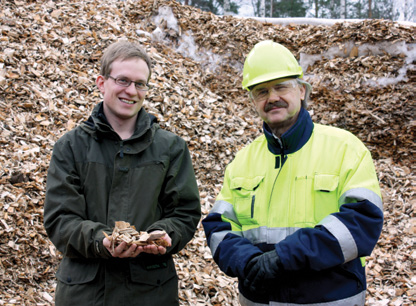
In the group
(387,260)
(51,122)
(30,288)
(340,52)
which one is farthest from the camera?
(340,52)

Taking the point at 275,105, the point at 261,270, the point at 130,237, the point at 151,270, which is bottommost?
the point at 151,270

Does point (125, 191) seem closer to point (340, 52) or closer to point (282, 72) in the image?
point (282, 72)

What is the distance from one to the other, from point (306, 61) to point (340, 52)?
26.9 inches

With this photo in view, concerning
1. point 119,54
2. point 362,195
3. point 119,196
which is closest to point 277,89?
point 362,195

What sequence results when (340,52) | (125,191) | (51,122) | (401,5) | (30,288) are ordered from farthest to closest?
(401,5), (340,52), (51,122), (30,288), (125,191)

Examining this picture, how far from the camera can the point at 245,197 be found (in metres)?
2.43

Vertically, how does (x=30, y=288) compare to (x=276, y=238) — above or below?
below

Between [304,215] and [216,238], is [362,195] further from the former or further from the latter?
[216,238]

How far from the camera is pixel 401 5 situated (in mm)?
11969

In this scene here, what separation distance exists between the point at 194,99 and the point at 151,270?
4979 mm

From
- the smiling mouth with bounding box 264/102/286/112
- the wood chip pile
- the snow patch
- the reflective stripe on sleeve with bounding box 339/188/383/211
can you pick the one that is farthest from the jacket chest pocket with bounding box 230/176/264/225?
the snow patch


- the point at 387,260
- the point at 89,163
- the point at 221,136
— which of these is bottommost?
the point at 387,260

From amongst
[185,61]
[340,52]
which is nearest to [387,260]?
[340,52]

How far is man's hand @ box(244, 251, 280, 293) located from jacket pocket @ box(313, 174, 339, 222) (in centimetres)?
34
